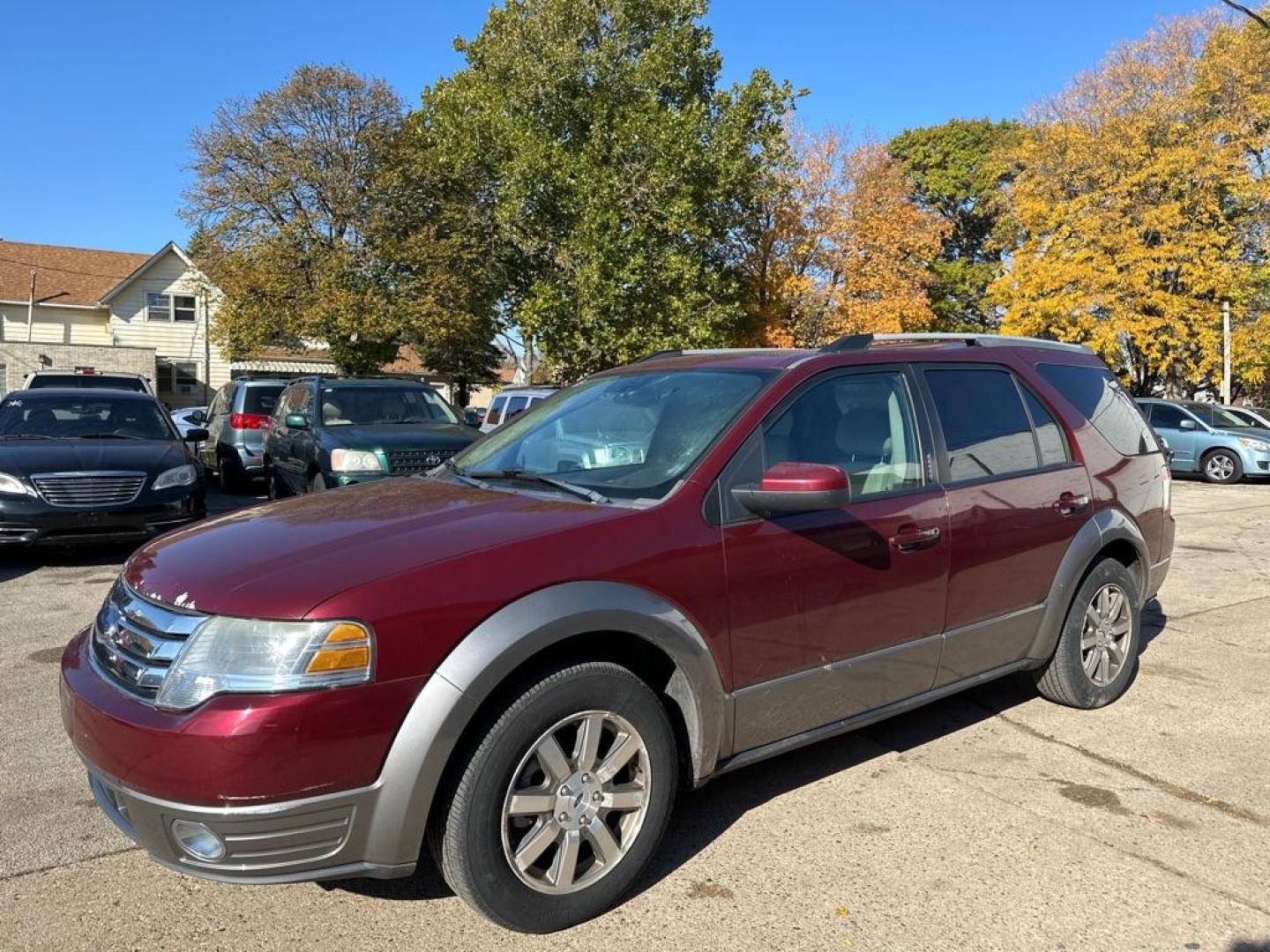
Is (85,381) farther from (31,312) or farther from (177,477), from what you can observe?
(31,312)

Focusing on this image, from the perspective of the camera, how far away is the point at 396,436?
8.54 metres

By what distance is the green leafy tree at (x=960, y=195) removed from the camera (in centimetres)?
3966

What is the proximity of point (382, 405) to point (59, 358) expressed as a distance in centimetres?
2829

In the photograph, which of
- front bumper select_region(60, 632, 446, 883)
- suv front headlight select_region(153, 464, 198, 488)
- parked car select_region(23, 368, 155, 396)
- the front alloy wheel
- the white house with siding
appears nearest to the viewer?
front bumper select_region(60, 632, 446, 883)

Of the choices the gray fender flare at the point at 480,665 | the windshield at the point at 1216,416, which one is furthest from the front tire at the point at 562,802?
the windshield at the point at 1216,416

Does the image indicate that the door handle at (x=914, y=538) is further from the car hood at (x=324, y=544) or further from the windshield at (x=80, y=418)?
the windshield at (x=80, y=418)

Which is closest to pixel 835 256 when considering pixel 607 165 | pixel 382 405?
pixel 607 165

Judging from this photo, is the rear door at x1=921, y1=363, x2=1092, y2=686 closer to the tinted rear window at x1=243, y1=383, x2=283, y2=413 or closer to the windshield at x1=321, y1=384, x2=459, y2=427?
the windshield at x1=321, y1=384, x2=459, y2=427

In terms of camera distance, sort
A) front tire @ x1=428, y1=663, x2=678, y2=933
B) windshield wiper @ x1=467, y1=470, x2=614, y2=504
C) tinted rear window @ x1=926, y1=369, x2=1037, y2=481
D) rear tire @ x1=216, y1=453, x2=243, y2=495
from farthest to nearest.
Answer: rear tire @ x1=216, y1=453, x2=243, y2=495, tinted rear window @ x1=926, y1=369, x2=1037, y2=481, windshield wiper @ x1=467, y1=470, x2=614, y2=504, front tire @ x1=428, y1=663, x2=678, y2=933

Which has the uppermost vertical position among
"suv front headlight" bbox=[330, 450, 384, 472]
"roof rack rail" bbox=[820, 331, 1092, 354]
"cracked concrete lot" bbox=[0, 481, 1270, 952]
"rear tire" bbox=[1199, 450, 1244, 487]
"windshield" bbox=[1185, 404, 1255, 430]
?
"roof rack rail" bbox=[820, 331, 1092, 354]

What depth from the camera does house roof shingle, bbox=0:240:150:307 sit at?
35969 millimetres

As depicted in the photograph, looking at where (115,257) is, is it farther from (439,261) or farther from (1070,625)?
(1070,625)

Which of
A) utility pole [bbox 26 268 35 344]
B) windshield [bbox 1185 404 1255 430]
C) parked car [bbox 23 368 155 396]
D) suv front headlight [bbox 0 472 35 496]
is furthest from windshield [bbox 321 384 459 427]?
utility pole [bbox 26 268 35 344]

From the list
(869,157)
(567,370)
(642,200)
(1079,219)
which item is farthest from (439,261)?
(1079,219)
